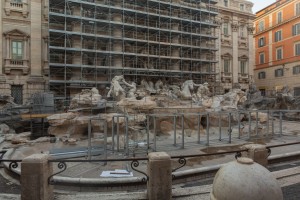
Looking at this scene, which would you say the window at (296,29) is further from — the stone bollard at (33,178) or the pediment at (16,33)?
the stone bollard at (33,178)

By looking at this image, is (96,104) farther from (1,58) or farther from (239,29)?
(239,29)

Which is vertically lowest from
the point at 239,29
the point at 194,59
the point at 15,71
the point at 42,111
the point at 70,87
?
the point at 42,111

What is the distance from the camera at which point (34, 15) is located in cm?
2383

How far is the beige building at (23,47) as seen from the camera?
74.0ft

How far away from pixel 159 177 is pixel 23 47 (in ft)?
77.5

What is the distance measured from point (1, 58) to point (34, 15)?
206 inches

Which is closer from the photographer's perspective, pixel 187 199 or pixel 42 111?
pixel 187 199

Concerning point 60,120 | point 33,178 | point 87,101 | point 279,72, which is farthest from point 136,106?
point 279,72

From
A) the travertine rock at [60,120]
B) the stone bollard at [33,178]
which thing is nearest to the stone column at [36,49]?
the travertine rock at [60,120]

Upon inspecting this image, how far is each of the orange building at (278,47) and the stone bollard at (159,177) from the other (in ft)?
113

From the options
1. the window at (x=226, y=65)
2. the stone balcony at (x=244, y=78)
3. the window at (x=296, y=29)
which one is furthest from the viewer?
the stone balcony at (x=244, y=78)

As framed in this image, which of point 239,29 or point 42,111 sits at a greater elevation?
point 239,29

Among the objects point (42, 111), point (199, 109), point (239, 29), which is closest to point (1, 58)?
point (42, 111)

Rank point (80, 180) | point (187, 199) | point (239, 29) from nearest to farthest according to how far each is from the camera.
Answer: point (187, 199) < point (80, 180) < point (239, 29)
